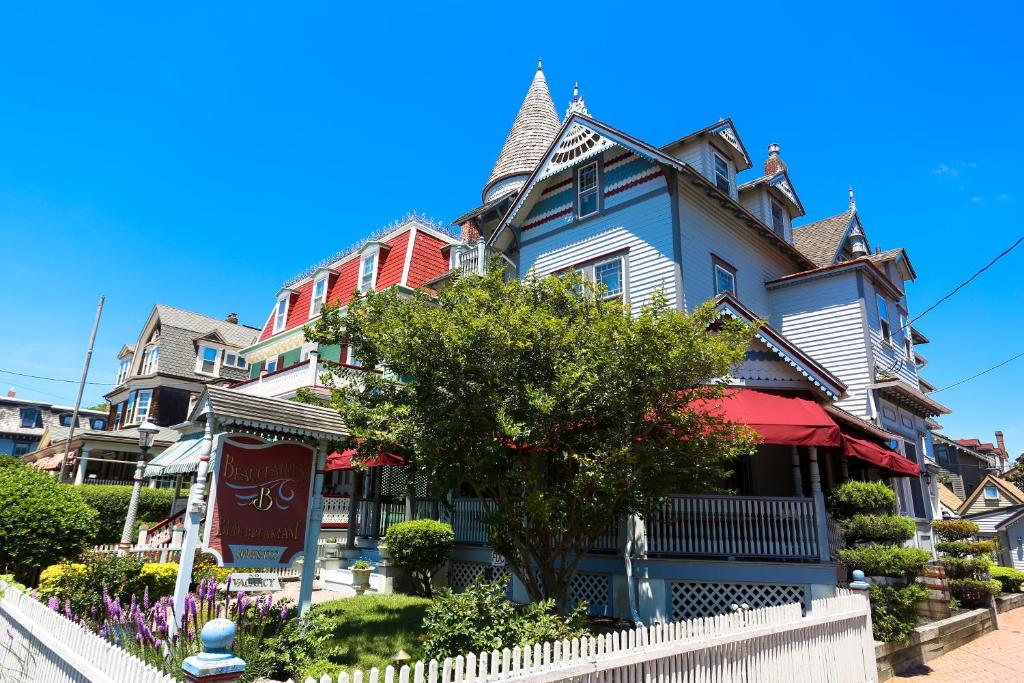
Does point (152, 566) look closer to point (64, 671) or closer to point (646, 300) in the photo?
point (64, 671)

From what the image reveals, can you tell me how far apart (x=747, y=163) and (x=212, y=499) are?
57.7ft

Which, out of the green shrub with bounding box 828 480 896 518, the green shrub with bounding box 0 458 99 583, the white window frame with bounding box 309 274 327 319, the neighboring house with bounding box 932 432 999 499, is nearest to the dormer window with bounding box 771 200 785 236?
the green shrub with bounding box 828 480 896 518

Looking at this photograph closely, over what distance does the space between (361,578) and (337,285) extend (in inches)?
736

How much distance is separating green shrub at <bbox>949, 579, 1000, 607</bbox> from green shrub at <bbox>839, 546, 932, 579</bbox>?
6.77 meters

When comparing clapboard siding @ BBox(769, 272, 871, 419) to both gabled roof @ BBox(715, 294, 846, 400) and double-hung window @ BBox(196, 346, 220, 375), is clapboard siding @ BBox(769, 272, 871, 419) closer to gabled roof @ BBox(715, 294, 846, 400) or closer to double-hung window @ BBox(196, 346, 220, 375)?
gabled roof @ BBox(715, 294, 846, 400)

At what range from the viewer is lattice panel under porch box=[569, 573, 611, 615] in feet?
41.6

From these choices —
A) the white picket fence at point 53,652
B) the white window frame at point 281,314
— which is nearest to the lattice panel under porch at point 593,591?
the white picket fence at point 53,652

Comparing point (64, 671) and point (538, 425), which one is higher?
point (538, 425)

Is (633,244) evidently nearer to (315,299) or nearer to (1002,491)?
(315,299)

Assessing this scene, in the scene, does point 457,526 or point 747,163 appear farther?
point 747,163

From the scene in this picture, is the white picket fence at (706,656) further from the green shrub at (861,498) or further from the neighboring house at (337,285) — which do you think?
the neighboring house at (337,285)

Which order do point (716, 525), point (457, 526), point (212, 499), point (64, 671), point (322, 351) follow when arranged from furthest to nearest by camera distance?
point (322, 351), point (457, 526), point (716, 525), point (212, 499), point (64, 671)

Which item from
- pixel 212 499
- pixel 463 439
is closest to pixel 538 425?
pixel 463 439

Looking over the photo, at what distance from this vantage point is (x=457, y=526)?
15.8m
